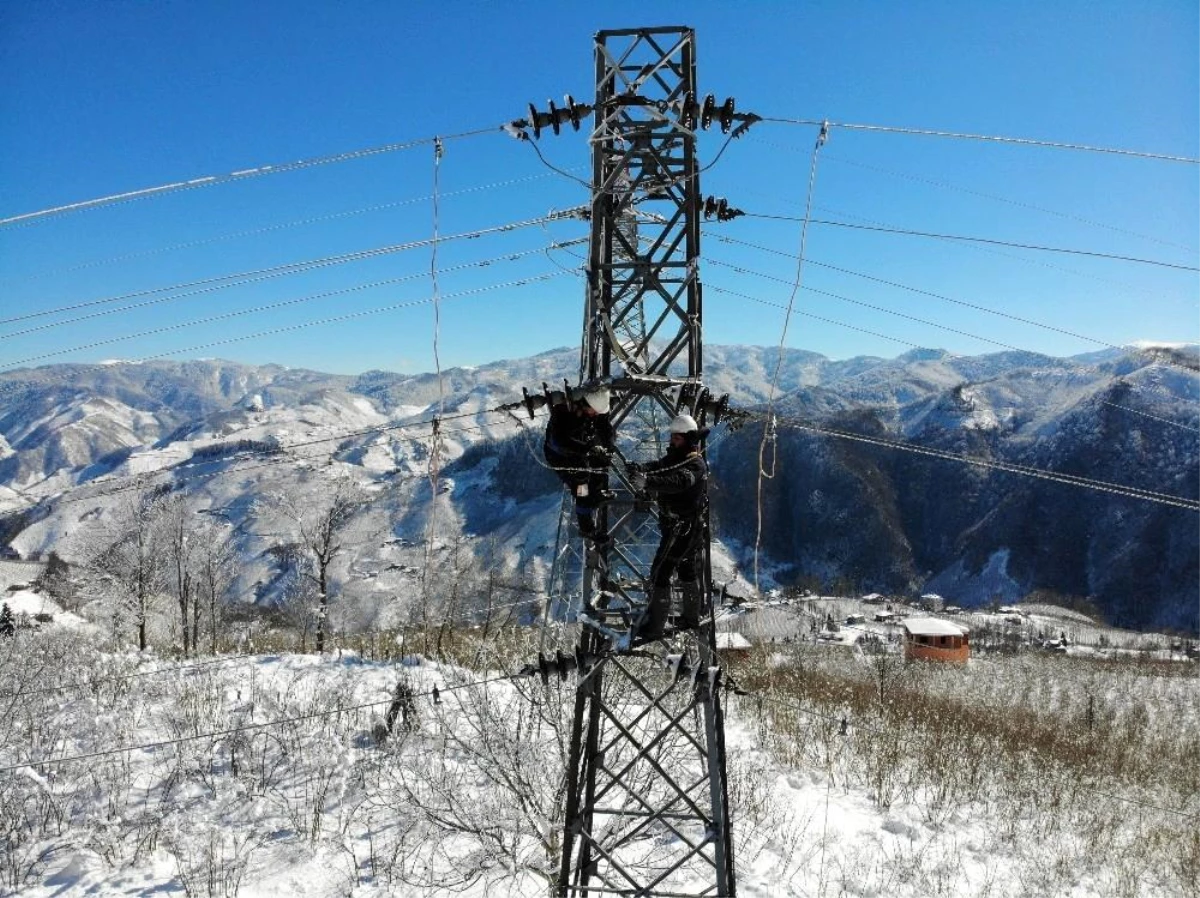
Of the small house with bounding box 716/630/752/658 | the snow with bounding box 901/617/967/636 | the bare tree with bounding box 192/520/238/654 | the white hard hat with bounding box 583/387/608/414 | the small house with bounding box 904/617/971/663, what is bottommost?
the small house with bounding box 904/617/971/663

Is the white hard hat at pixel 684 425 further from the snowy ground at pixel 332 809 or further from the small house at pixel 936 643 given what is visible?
the small house at pixel 936 643

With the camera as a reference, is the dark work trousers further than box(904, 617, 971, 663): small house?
No

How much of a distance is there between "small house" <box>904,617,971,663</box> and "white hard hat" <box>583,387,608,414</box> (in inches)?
2259

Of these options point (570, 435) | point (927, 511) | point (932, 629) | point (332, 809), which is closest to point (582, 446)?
point (570, 435)

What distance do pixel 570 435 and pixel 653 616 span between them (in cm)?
181

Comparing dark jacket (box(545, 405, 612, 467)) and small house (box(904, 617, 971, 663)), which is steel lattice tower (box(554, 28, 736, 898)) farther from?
small house (box(904, 617, 971, 663))

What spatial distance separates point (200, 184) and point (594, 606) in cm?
608

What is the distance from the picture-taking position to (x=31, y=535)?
141 m

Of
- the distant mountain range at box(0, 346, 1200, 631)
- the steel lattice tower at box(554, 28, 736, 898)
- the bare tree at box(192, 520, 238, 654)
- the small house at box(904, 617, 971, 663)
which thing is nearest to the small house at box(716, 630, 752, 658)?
the small house at box(904, 617, 971, 663)

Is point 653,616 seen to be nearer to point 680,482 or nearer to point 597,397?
point 680,482

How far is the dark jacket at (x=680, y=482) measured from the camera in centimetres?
570

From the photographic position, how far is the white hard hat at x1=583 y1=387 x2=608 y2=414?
609cm

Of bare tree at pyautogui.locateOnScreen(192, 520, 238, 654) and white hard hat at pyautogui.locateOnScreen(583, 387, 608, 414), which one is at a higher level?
white hard hat at pyautogui.locateOnScreen(583, 387, 608, 414)

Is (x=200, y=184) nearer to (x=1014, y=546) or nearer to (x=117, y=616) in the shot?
(x=117, y=616)
